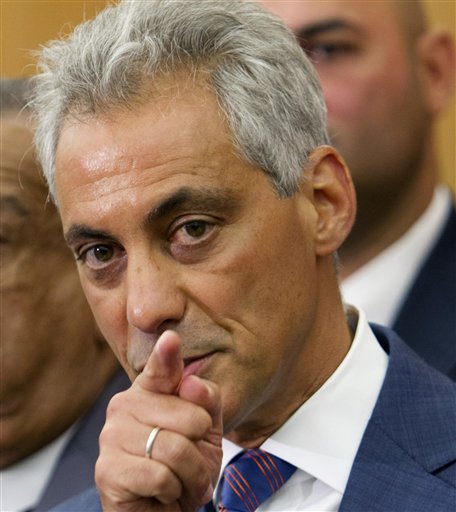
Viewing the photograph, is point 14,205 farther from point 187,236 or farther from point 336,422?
point 336,422

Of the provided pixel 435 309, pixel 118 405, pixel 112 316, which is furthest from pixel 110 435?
pixel 435 309

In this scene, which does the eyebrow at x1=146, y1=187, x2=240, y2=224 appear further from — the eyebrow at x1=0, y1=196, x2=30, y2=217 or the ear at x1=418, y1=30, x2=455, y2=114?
the ear at x1=418, y1=30, x2=455, y2=114

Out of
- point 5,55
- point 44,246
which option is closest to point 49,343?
point 44,246

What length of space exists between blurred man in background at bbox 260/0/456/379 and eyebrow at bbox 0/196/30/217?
76 cm

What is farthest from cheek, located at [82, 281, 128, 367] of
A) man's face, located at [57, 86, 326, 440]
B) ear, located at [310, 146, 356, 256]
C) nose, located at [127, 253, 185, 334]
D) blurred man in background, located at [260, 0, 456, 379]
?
blurred man in background, located at [260, 0, 456, 379]

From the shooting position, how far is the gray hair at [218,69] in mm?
2451

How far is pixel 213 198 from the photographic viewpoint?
94.3 inches

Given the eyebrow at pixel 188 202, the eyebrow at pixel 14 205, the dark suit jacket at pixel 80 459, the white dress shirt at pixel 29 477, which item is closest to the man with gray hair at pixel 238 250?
the eyebrow at pixel 188 202

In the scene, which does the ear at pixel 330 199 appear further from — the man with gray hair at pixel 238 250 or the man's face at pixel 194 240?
the man's face at pixel 194 240

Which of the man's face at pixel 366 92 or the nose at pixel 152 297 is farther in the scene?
the man's face at pixel 366 92

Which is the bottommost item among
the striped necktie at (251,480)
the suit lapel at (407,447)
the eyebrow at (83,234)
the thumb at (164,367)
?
the striped necktie at (251,480)

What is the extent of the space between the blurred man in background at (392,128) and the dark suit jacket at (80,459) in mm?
714

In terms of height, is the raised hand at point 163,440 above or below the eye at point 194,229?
below

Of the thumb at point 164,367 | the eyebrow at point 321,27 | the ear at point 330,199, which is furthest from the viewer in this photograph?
the eyebrow at point 321,27
